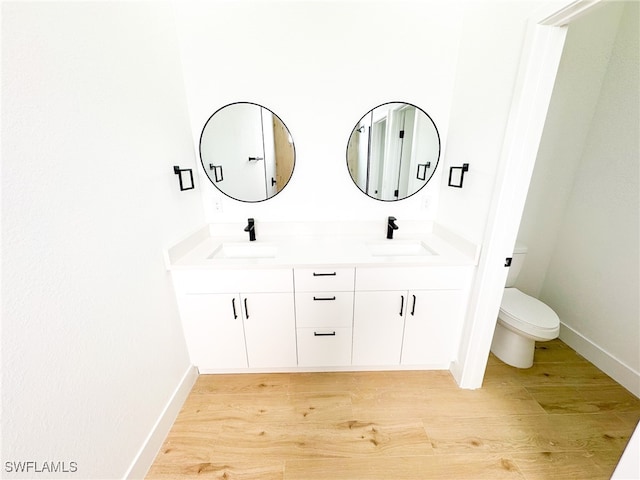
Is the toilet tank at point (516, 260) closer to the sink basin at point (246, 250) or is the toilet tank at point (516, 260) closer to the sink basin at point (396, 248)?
the sink basin at point (396, 248)

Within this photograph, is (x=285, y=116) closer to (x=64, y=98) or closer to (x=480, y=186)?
(x=64, y=98)

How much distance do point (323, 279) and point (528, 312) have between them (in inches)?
54.4

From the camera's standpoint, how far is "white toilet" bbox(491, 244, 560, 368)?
1508mm

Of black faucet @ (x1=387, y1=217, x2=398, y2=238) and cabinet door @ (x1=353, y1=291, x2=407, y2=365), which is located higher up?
black faucet @ (x1=387, y1=217, x2=398, y2=238)

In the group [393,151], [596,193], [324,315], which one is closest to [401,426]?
[324,315]

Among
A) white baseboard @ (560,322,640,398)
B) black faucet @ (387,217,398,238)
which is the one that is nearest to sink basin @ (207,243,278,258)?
black faucet @ (387,217,398,238)

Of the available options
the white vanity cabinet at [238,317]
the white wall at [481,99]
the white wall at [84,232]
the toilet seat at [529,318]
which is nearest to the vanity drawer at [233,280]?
the white vanity cabinet at [238,317]

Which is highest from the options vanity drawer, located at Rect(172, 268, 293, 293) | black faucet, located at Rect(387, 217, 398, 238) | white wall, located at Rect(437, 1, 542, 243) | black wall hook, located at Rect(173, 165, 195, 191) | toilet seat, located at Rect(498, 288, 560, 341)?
white wall, located at Rect(437, 1, 542, 243)

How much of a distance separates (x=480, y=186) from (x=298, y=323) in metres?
1.29

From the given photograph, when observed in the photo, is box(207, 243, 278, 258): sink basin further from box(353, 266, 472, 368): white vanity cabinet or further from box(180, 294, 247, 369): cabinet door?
box(353, 266, 472, 368): white vanity cabinet

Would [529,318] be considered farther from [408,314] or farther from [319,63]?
[319,63]

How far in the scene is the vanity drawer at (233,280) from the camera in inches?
53.9

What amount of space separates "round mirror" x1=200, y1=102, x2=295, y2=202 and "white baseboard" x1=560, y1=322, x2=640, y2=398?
2420mm

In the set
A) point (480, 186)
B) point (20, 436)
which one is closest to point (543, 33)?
point (480, 186)
